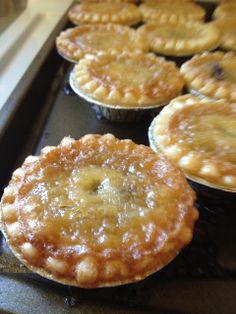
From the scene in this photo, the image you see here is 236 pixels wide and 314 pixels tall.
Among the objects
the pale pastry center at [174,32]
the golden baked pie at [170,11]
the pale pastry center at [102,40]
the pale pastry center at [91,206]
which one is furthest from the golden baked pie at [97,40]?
the pale pastry center at [91,206]

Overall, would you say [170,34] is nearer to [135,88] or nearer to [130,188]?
[135,88]

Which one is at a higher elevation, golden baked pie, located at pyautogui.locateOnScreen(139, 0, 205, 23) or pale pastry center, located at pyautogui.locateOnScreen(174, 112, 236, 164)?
pale pastry center, located at pyautogui.locateOnScreen(174, 112, 236, 164)

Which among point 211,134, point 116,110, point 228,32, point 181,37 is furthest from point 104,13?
point 211,134

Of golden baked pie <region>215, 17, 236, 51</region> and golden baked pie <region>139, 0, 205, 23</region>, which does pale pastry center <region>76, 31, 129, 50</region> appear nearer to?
golden baked pie <region>139, 0, 205, 23</region>

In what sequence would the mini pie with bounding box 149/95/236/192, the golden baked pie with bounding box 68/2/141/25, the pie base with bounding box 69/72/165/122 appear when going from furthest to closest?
the golden baked pie with bounding box 68/2/141/25, the pie base with bounding box 69/72/165/122, the mini pie with bounding box 149/95/236/192

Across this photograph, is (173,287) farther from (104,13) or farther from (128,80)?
(104,13)

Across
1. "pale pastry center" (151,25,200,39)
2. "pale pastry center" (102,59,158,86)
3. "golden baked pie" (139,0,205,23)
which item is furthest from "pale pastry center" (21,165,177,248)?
"golden baked pie" (139,0,205,23)

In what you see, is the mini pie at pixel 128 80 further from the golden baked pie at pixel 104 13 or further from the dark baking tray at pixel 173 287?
the golden baked pie at pixel 104 13
